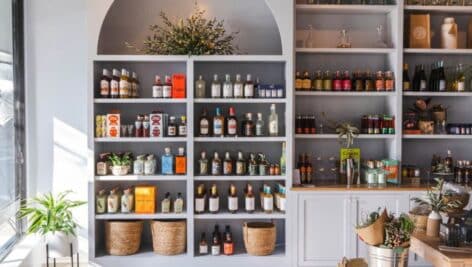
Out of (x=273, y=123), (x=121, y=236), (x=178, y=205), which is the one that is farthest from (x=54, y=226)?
(x=273, y=123)

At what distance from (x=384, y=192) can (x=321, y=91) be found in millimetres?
999

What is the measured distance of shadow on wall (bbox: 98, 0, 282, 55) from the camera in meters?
4.30

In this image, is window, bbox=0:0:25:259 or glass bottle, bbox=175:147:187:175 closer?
window, bbox=0:0:25:259

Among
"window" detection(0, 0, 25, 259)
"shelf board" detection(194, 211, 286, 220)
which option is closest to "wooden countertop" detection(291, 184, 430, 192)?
"shelf board" detection(194, 211, 286, 220)

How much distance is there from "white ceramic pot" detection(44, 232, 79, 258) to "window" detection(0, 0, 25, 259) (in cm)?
31

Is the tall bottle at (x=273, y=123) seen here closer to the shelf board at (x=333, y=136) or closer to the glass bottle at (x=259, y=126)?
the glass bottle at (x=259, y=126)

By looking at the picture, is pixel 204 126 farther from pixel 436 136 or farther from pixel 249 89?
pixel 436 136

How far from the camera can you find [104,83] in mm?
3961

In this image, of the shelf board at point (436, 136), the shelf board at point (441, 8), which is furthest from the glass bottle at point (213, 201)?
the shelf board at point (441, 8)

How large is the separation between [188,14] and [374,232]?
111 inches

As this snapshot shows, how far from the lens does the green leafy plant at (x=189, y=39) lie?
12.8 ft

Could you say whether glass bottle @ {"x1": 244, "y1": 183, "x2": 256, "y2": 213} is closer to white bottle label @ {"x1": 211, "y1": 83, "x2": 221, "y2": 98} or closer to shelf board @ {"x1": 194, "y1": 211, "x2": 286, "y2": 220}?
shelf board @ {"x1": 194, "y1": 211, "x2": 286, "y2": 220}

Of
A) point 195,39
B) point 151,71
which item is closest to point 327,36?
point 195,39

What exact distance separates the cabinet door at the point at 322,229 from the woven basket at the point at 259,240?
0.23m
